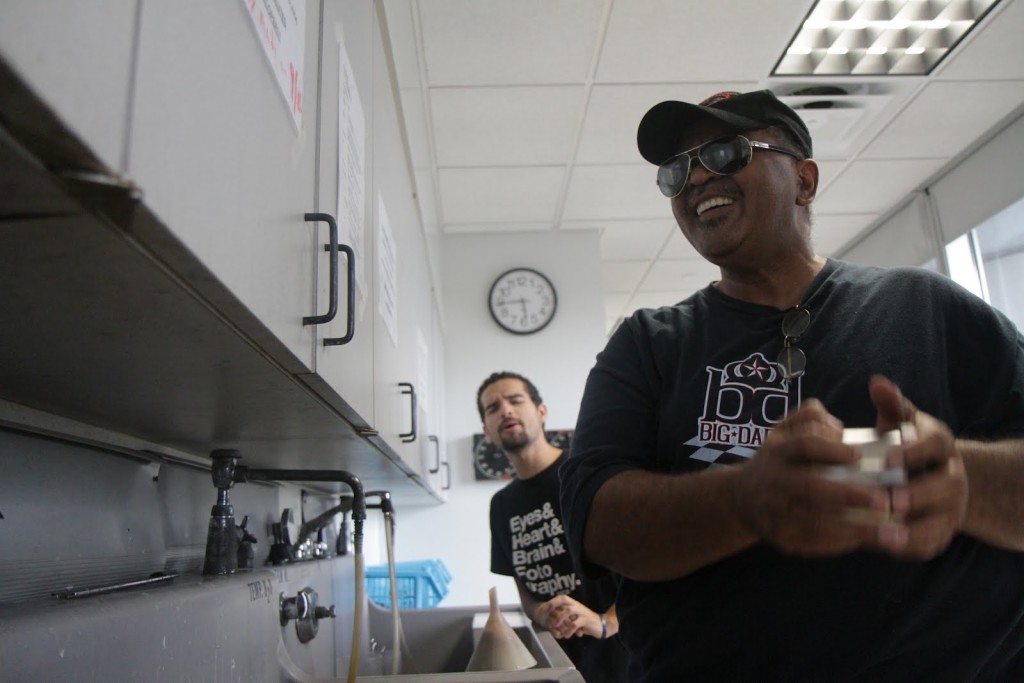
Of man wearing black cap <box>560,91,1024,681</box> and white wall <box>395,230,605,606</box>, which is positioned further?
white wall <box>395,230,605,606</box>

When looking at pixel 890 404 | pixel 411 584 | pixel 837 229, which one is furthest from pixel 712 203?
pixel 837 229

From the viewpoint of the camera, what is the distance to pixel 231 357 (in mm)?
584

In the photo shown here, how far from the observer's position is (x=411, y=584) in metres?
2.67

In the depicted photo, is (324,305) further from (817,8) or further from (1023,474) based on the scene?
(817,8)

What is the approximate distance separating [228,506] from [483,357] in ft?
8.12

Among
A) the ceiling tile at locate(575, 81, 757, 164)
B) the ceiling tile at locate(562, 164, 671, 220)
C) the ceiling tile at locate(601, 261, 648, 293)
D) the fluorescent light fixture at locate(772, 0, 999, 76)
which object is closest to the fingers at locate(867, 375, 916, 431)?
the fluorescent light fixture at locate(772, 0, 999, 76)

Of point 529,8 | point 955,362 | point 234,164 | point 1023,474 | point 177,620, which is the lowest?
point 177,620

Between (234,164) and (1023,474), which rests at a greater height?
(234,164)

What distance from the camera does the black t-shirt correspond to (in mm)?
1829

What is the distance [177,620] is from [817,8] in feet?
7.78

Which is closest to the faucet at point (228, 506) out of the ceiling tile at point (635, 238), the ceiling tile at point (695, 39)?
the ceiling tile at point (695, 39)

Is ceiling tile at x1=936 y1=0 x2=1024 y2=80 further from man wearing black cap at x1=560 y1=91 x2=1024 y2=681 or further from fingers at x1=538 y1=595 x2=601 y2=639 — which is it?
fingers at x1=538 y1=595 x2=601 y2=639

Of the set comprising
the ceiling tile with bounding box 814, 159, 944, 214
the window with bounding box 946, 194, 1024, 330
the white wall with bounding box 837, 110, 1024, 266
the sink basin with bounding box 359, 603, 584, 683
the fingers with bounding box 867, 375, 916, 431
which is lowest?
the sink basin with bounding box 359, 603, 584, 683

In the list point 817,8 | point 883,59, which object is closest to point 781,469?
point 817,8
